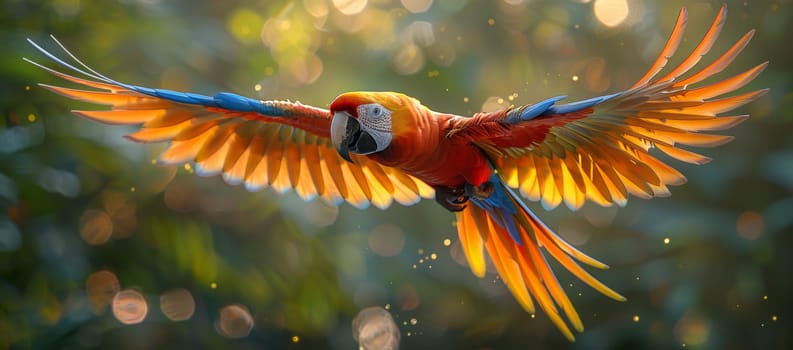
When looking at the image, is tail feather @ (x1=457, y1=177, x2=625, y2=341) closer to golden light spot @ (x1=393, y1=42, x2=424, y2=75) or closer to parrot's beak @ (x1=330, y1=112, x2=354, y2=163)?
parrot's beak @ (x1=330, y1=112, x2=354, y2=163)

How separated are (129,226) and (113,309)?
0.68 feet

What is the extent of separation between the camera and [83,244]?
180 cm

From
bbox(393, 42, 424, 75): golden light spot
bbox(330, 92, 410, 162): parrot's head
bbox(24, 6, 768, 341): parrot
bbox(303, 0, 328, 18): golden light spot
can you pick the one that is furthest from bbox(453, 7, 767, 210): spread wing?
bbox(303, 0, 328, 18): golden light spot

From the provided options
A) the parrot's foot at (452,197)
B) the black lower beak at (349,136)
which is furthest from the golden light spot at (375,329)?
the black lower beak at (349,136)

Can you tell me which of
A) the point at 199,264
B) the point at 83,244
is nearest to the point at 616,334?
the point at 199,264

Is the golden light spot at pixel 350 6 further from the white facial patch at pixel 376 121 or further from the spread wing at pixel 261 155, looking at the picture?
the white facial patch at pixel 376 121

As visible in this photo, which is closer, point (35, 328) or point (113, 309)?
point (35, 328)

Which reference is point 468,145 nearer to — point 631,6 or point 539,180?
point 539,180

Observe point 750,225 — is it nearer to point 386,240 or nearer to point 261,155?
point 386,240

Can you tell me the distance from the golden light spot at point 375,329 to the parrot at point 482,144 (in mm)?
949

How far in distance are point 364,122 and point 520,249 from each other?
35cm

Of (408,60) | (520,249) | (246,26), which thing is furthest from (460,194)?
(246,26)

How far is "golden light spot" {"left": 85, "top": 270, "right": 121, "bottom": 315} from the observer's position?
1809mm

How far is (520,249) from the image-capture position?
3.31 feet
